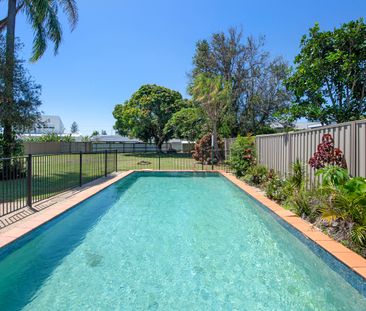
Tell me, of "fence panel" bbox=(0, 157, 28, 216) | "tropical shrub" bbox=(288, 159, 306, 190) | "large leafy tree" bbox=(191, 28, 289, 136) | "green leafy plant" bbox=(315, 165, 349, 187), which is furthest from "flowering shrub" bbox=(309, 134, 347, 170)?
"large leafy tree" bbox=(191, 28, 289, 136)

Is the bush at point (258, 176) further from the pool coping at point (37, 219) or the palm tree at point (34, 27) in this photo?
the palm tree at point (34, 27)

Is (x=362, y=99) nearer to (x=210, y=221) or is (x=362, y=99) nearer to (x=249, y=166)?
(x=249, y=166)

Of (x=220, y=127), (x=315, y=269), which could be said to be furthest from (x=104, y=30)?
(x=315, y=269)

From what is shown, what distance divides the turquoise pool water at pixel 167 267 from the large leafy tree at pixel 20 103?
216 inches

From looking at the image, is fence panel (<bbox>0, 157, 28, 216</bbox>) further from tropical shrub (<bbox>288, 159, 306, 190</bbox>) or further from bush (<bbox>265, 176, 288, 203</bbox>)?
tropical shrub (<bbox>288, 159, 306, 190</bbox>)

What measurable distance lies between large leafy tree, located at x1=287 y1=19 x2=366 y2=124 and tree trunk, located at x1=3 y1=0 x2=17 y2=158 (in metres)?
10.4

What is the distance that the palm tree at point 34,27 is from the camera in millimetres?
9023

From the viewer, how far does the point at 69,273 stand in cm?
325

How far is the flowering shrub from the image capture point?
4789 millimetres

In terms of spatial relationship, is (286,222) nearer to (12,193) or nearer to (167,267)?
(167,267)

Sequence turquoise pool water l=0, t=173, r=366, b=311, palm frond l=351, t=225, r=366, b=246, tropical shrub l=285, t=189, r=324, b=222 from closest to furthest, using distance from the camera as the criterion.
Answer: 1. turquoise pool water l=0, t=173, r=366, b=311
2. palm frond l=351, t=225, r=366, b=246
3. tropical shrub l=285, t=189, r=324, b=222

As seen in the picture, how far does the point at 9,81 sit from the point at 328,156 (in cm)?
942

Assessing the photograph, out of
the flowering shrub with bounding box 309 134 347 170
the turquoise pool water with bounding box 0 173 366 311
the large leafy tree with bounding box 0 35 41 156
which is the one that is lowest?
the turquoise pool water with bounding box 0 173 366 311

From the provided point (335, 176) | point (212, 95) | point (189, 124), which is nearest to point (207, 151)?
point (212, 95)
